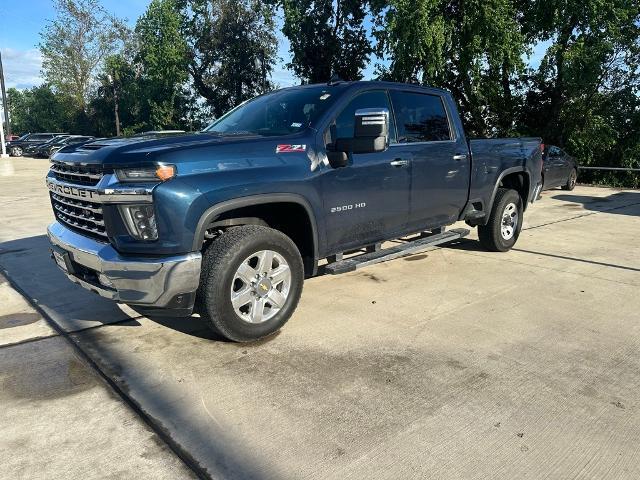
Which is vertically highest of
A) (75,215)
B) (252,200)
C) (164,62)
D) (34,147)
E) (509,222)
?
(164,62)

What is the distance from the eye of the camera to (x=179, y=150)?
3.42m

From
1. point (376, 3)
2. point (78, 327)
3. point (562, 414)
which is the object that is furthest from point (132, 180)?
point (376, 3)

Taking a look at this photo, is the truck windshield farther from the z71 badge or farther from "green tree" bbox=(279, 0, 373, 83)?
"green tree" bbox=(279, 0, 373, 83)

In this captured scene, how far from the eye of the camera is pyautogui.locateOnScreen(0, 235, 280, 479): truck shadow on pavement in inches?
103

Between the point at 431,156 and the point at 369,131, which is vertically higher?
the point at 369,131

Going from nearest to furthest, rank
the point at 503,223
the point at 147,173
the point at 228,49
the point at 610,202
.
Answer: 1. the point at 147,173
2. the point at 503,223
3. the point at 610,202
4. the point at 228,49

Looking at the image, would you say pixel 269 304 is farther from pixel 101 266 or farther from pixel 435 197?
pixel 435 197

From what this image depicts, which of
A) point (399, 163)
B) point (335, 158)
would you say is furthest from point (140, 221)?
point (399, 163)

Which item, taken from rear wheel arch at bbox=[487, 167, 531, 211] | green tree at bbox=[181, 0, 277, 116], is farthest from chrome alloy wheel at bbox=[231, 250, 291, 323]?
green tree at bbox=[181, 0, 277, 116]

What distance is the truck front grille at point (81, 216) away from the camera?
11.9 ft

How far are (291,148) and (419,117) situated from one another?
196 centimetres

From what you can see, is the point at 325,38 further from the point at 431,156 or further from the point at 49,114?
the point at 49,114

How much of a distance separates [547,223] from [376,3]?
1308 cm

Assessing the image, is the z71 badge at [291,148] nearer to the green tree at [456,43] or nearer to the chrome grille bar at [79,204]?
the chrome grille bar at [79,204]
